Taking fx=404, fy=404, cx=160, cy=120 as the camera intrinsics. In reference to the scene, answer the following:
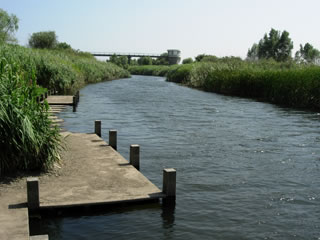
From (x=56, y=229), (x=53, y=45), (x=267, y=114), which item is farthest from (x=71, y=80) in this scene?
(x=53, y=45)

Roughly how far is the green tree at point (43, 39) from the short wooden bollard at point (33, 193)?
8990 cm

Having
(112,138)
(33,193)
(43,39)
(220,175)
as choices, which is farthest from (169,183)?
(43,39)

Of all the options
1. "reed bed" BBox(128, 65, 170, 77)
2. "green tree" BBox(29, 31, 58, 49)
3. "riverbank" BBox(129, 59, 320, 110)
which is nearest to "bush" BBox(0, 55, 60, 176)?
"riverbank" BBox(129, 59, 320, 110)

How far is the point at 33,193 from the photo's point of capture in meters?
7.83

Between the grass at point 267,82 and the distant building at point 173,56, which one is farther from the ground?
the distant building at point 173,56

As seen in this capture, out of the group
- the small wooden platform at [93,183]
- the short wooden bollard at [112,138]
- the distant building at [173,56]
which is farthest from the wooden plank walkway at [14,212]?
the distant building at [173,56]

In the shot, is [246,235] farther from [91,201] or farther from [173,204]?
[91,201]

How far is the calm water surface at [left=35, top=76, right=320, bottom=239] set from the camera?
7988mm

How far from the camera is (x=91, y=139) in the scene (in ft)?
46.4

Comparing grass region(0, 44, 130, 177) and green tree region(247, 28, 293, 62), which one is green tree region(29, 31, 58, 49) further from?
grass region(0, 44, 130, 177)

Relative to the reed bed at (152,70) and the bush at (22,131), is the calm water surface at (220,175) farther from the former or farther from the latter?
the reed bed at (152,70)

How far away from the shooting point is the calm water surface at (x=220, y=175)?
7988 mm

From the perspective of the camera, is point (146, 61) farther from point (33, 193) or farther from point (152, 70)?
point (33, 193)

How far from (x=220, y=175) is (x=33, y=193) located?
18.7 ft
